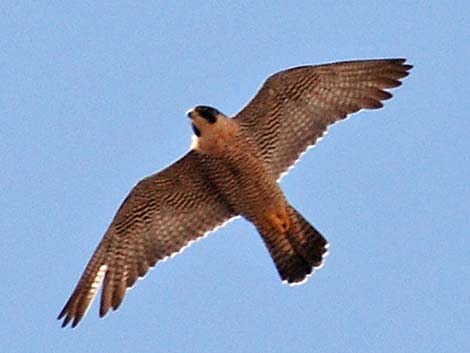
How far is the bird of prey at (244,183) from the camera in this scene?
44.7ft

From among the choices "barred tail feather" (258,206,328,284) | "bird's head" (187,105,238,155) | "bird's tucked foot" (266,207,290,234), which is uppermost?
"bird's head" (187,105,238,155)

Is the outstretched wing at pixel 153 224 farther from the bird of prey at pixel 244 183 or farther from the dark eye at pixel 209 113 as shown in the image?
the dark eye at pixel 209 113

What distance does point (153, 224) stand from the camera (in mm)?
14188

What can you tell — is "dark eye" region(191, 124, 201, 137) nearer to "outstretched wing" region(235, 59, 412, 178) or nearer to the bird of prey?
the bird of prey

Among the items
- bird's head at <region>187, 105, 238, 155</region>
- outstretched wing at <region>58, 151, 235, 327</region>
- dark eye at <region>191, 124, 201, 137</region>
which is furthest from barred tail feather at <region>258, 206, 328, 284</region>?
dark eye at <region>191, 124, 201, 137</region>

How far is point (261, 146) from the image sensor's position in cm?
1387

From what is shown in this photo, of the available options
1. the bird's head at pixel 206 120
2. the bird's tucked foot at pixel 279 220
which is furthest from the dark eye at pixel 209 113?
the bird's tucked foot at pixel 279 220

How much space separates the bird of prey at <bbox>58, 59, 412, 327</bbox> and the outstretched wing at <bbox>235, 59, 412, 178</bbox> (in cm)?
1

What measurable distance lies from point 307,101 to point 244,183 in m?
1.16

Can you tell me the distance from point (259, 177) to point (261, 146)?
44 cm

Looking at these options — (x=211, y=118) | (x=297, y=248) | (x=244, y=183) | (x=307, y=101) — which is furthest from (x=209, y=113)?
(x=297, y=248)

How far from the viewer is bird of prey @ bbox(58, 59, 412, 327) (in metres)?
13.6

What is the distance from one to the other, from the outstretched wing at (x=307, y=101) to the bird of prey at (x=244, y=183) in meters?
0.01

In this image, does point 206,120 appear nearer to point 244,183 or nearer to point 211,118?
point 211,118
